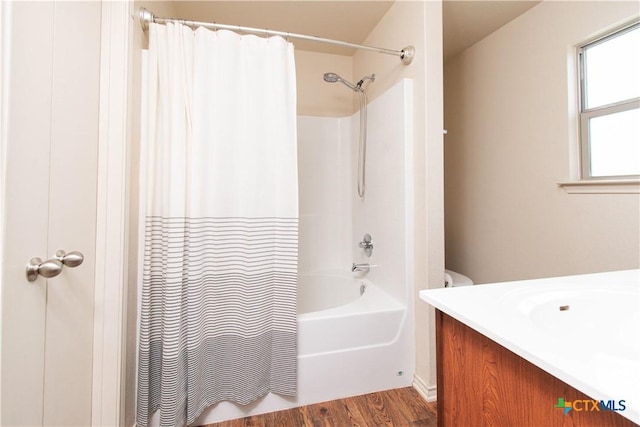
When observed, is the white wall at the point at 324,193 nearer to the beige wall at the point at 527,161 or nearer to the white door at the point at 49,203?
the beige wall at the point at 527,161

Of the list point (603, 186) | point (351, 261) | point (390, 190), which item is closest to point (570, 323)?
point (390, 190)

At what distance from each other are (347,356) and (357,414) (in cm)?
26

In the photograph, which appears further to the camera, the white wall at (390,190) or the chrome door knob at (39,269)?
the white wall at (390,190)

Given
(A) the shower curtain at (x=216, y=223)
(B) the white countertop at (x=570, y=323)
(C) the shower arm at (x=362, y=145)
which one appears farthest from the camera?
(C) the shower arm at (x=362, y=145)

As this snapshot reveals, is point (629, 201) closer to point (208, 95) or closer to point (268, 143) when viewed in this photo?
point (268, 143)

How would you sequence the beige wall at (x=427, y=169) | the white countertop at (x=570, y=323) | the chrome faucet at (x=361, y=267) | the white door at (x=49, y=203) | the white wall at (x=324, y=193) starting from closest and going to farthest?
1. the white countertop at (x=570, y=323)
2. the white door at (x=49, y=203)
3. the beige wall at (x=427, y=169)
4. the chrome faucet at (x=361, y=267)
5. the white wall at (x=324, y=193)

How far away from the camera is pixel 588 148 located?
1.71 metres

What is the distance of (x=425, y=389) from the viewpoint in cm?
153

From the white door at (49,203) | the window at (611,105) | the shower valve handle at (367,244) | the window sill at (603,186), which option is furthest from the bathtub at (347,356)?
the window at (611,105)

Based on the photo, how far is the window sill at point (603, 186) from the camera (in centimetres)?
143

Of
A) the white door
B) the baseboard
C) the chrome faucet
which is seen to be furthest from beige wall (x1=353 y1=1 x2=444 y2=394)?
the white door

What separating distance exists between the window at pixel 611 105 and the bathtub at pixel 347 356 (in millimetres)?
1446

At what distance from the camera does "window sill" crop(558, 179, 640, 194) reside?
1.43m

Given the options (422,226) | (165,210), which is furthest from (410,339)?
(165,210)
